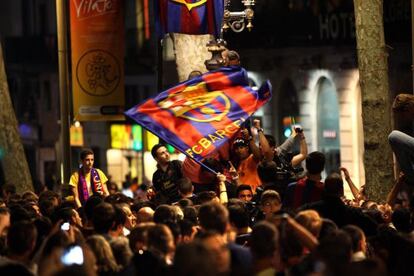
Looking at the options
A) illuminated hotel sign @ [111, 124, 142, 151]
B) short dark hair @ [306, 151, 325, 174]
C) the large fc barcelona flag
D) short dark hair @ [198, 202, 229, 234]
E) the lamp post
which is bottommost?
A: illuminated hotel sign @ [111, 124, 142, 151]

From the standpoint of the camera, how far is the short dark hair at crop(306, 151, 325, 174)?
1587 cm

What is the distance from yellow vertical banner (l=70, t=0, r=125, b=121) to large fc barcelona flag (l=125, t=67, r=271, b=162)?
7.65 meters

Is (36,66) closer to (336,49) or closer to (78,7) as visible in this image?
(336,49)

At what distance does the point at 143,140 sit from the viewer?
170ft

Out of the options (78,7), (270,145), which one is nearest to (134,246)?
(270,145)

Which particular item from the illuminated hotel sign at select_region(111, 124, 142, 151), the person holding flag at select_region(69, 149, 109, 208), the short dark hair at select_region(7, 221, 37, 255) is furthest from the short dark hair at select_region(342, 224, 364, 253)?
the illuminated hotel sign at select_region(111, 124, 142, 151)

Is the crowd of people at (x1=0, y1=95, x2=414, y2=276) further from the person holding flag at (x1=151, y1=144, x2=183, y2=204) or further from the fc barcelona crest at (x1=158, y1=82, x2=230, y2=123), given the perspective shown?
the fc barcelona crest at (x1=158, y1=82, x2=230, y2=123)

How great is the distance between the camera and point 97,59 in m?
26.1

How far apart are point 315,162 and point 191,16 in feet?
17.3

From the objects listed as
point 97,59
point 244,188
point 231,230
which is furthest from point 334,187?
point 97,59

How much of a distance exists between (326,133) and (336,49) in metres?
2.17

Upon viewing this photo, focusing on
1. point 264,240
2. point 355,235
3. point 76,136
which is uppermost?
point 264,240

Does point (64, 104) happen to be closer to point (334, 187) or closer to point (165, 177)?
point (165, 177)

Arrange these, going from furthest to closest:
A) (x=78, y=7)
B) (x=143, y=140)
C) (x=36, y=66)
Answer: (x=36, y=66) < (x=143, y=140) < (x=78, y=7)
